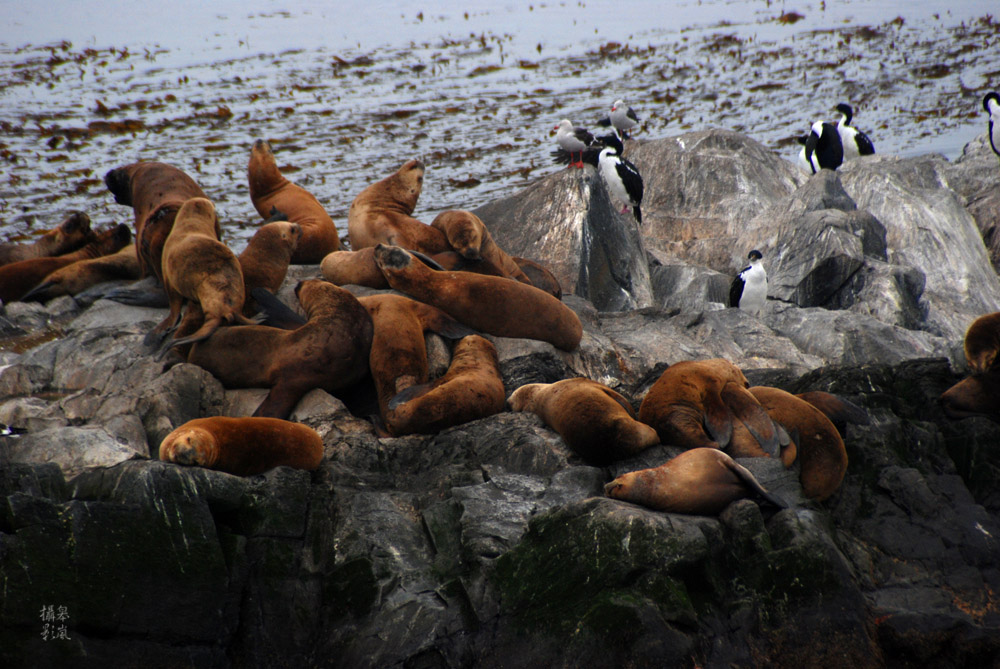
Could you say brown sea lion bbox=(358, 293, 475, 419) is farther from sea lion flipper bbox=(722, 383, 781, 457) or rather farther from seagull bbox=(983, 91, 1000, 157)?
seagull bbox=(983, 91, 1000, 157)

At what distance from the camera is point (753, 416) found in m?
4.81

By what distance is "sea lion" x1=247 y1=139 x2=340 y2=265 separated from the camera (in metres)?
8.29

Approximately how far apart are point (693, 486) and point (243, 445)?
93.6 inches

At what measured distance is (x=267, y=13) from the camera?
19703mm

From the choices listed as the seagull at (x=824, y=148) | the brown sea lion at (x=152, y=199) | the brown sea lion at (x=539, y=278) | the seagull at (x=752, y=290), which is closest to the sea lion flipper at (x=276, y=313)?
the brown sea lion at (x=152, y=199)

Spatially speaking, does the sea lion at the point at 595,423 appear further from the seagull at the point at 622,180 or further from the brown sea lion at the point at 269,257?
the seagull at the point at 622,180

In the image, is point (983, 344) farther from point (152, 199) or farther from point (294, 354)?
point (152, 199)

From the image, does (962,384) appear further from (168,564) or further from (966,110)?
(966,110)

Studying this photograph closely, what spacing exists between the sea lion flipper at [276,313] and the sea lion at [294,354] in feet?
0.58

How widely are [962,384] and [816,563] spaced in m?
2.46

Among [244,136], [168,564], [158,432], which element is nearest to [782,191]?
[244,136]

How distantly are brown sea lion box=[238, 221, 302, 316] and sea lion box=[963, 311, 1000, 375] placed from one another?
17.8ft

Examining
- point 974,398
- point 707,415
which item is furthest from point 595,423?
point 974,398

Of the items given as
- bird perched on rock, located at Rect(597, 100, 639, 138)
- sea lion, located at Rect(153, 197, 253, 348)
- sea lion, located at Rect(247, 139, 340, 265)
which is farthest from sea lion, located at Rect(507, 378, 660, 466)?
bird perched on rock, located at Rect(597, 100, 639, 138)
